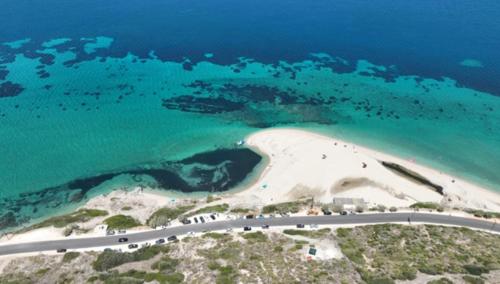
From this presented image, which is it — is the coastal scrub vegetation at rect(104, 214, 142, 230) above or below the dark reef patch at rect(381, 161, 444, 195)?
below

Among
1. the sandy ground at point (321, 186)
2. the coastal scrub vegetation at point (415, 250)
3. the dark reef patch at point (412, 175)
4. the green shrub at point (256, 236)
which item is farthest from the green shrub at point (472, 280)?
the dark reef patch at point (412, 175)

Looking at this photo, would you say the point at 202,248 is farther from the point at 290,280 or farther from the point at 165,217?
the point at 290,280

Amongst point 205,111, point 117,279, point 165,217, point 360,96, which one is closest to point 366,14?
point 360,96

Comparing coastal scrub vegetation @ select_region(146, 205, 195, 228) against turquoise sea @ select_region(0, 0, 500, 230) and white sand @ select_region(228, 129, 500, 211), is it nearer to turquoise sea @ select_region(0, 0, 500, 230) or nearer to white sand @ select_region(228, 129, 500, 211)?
turquoise sea @ select_region(0, 0, 500, 230)

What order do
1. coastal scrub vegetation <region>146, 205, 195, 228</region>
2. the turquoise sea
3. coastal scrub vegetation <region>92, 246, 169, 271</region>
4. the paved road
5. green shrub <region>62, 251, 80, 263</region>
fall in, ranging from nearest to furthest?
coastal scrub vegetation <region>92, 246, 169, 271</region> → green shrub <region>62, 251, 80, 263</region> → the paved road → coastal scrub vegetation <region>146, 205, 195, 228</region> → the turquoise sea

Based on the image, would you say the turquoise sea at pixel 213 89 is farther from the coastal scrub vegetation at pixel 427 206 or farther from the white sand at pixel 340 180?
the coastal scrub vegetation at pixel 427 206

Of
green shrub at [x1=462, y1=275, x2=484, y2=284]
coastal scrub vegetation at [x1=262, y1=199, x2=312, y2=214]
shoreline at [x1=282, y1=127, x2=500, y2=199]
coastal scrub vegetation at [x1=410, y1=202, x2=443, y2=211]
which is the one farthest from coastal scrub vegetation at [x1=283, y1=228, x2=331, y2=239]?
shoreline at [x1=282, y1=127, x2=500, y2=199]
